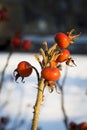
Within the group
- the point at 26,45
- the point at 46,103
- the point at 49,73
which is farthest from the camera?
the point at 46,103

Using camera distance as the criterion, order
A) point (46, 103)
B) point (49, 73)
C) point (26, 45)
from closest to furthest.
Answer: point (49, 73), point (26, 45), point (46, 103)

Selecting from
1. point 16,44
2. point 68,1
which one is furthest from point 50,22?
point 16,44

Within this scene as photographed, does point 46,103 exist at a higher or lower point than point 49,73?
higher

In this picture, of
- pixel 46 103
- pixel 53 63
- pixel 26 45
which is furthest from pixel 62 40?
pixel 46 103

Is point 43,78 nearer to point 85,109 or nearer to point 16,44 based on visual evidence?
point 16,44

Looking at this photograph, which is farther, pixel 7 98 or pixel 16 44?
pixel 7 98

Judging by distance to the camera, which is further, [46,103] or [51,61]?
[46,103]

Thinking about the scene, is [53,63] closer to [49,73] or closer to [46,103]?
[49,73]

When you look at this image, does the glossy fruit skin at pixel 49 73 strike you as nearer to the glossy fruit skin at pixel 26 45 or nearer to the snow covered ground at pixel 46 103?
the glossy fruit skin at pixel 26 45

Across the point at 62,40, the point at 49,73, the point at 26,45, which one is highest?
the point at 26,45

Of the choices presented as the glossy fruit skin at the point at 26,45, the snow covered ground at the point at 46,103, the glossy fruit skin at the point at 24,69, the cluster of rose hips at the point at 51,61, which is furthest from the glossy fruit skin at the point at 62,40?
the snow covered ground at the point at 46,103

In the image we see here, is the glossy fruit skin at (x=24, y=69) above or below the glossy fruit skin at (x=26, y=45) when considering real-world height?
below
